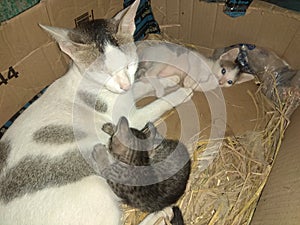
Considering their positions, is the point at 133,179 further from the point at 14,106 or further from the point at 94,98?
the point at 14,106

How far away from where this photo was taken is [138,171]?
150 centimetres

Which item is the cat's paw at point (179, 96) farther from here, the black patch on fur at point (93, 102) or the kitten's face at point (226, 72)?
the black patch on fur at point (93, 102)

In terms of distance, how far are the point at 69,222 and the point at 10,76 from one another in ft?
2.79

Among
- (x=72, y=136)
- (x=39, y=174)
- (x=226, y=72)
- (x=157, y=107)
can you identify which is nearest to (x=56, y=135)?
(x=72, y=136)

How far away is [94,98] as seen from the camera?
1.72 metres

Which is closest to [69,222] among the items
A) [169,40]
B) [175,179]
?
[175,179]

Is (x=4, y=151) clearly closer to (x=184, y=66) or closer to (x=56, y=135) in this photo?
(x=56, y=135)

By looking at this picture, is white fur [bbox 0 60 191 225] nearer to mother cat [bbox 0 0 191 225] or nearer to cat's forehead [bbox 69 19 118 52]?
Result: mother cat [bbox 0 0 191 225]

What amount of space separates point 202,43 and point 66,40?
127 cm

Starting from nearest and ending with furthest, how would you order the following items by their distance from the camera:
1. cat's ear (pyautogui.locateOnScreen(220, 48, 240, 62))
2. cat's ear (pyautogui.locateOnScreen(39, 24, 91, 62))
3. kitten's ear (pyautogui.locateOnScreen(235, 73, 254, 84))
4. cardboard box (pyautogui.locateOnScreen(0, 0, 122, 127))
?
cat's ear (pyautogui.locateOnScreen(39, 24, 91, 62))
cardboard box (pyautogui.locateOnScreen(0, 0, 122, 127))
cat's ear (pyautogui.locateOnScreen(220, 48, 240, 62))
kitten's ear (pyautogui.locateOnScreen(235, 73, 254, 84))

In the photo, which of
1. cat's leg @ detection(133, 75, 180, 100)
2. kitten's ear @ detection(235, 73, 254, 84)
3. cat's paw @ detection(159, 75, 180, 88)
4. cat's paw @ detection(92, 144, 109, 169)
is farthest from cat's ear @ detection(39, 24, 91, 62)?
kitten's ear @ detection(235, 73, 254, 84)

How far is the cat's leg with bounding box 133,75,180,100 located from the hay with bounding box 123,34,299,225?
44 centimetres

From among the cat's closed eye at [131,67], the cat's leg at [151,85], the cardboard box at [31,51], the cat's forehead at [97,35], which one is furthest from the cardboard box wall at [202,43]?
the cat's closed eye at [131,67]

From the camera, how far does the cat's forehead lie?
4.98 feet
